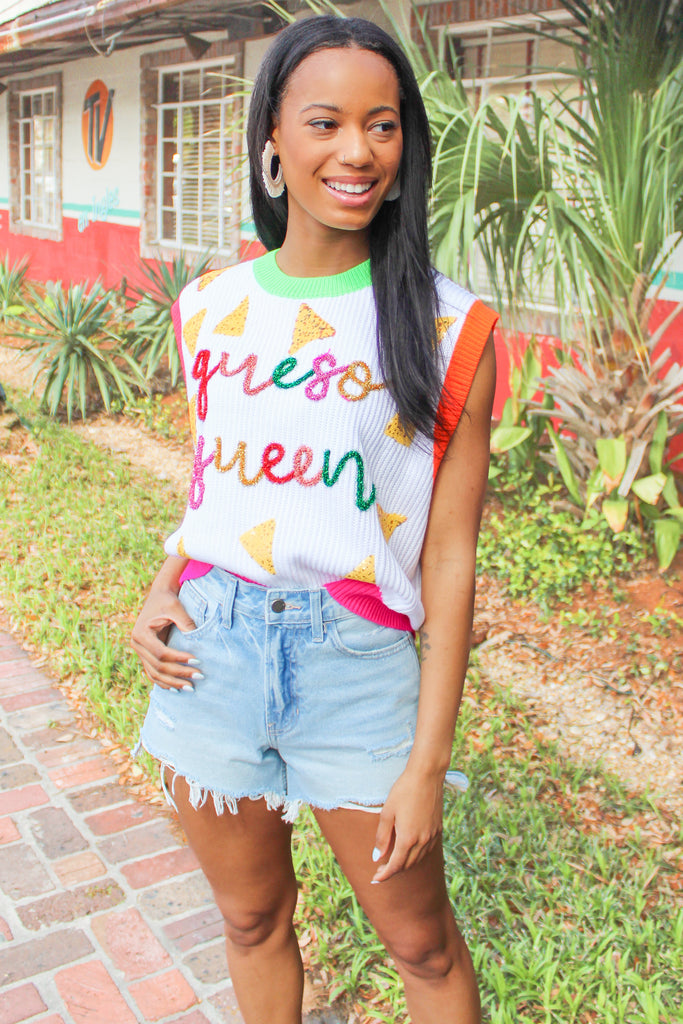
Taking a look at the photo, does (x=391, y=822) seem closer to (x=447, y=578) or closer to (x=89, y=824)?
(x=447, y=578)

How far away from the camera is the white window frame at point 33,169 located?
12.2m

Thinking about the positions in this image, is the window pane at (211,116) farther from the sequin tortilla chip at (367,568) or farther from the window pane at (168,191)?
the sequin tortilla chip at (367,568)

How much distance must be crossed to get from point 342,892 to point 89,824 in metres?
0.88

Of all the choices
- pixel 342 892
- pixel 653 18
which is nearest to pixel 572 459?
pixel 653 18

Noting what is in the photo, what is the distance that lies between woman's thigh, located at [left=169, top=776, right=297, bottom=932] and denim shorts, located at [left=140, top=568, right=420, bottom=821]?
0.05 meters

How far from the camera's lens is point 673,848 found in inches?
111

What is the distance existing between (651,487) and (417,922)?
118 inches

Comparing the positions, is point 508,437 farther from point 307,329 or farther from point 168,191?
point 168,191

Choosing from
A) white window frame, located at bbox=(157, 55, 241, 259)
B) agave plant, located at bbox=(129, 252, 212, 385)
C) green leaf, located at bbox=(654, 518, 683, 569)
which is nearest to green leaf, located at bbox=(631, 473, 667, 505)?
green leaf, located at bbox=(654, 518, 683, 569)

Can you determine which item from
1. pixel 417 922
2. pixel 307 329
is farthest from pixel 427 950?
pixel 307 329

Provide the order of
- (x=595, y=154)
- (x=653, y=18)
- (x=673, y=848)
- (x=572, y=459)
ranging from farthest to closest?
Answer: (x=572, y=459), (x=595, y=154), (x=653, y=18), (x=673, y=848)

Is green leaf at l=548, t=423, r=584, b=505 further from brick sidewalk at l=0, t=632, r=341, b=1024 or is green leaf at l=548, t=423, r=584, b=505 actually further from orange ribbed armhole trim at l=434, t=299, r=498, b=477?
orange ribbed armhole trim at l=434, t=299, r=498, b=477

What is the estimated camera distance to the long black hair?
1.44 meters

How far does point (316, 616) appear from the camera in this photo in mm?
1476
